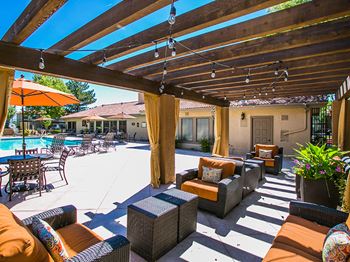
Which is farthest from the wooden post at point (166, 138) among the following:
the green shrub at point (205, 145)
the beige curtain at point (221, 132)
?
the green shrub at point (205, 145)

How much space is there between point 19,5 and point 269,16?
333 centimetres

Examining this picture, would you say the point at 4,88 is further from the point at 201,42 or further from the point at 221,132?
the point at 221,132

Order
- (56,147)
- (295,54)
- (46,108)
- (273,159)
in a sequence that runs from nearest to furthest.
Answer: (295,54) < (273,159) < (56,147) < (46,108)

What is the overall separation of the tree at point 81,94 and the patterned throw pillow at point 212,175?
127 feet

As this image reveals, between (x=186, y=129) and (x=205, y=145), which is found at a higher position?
(x=186, y=129)

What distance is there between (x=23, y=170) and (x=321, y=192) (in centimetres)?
661

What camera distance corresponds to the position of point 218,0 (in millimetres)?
2320

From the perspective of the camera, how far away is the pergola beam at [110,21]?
219 centimetres

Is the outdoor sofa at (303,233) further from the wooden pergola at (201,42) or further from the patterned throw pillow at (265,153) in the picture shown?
the patterned throw pillow at (265,153)

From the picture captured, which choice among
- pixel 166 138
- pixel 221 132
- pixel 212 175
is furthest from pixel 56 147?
pixel 212 175

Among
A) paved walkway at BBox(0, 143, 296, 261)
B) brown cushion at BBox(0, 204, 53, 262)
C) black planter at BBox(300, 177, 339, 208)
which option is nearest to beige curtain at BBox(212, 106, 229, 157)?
paved walkway at BBox(0, 143, 296, 261)

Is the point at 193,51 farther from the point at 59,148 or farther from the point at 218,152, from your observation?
the point at 59,148

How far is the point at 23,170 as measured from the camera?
15.6ft

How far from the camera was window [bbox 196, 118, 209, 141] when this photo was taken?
13409mm
